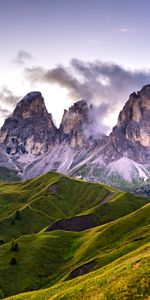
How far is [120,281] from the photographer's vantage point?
171 feet

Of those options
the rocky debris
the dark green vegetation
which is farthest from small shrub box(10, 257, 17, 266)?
the rocky debris

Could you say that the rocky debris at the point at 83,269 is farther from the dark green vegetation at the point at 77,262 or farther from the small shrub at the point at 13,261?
the small shrub at the point at 13,261

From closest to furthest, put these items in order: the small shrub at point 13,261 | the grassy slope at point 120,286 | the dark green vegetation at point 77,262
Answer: the grassy slope at point 120,286 → the dark green vegetation at point 77,262 → the small shrub at point 13,261

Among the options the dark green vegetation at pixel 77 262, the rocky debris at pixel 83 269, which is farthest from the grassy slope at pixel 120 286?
the rocky debris at pixel 83 269

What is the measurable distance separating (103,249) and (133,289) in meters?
79.4

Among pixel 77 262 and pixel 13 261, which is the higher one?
pixel 77 262

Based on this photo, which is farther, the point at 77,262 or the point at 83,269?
the point at 77,262

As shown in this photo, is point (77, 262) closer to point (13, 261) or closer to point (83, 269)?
point (13, 261)

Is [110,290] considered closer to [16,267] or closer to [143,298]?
[143,298]

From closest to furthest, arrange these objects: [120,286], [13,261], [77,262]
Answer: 1. [120,286]
2. [77,262]
3. [13,261]

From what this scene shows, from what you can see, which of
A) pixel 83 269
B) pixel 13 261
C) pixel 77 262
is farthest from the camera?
pixel 13 261

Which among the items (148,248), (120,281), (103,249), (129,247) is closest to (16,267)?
(103,249)

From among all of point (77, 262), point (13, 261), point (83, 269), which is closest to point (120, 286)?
point (83, 269)

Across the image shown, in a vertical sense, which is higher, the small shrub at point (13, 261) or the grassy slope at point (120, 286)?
the grassy slope at point (120, 286)
